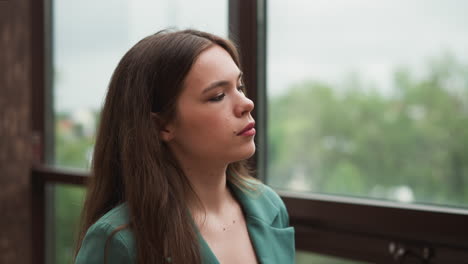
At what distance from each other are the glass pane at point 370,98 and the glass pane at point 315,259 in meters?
0.23

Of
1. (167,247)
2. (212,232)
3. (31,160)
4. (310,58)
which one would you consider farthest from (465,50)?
(31,160)

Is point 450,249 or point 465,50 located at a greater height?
point 465,50

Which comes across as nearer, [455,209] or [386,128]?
[455,209]

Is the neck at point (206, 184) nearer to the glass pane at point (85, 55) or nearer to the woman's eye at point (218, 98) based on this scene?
the woman's eye at point (218, 98)

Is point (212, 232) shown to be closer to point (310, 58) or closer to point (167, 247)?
point (167, 247)

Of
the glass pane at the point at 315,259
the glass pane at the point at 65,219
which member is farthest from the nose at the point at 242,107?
the glass pane at the point at 65,219

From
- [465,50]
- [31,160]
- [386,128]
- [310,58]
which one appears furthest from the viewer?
[31,160]

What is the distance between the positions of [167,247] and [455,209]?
0.88 m

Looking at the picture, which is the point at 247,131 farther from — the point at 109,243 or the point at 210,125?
the point at 109,243

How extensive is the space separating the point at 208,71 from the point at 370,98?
73 cm

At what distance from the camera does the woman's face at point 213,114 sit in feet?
3.93

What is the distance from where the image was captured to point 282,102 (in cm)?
195

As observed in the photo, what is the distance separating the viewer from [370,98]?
5.72 ft

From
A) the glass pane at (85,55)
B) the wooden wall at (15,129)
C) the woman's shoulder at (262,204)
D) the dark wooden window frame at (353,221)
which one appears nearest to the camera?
the woman's shoulder at (262,204)
